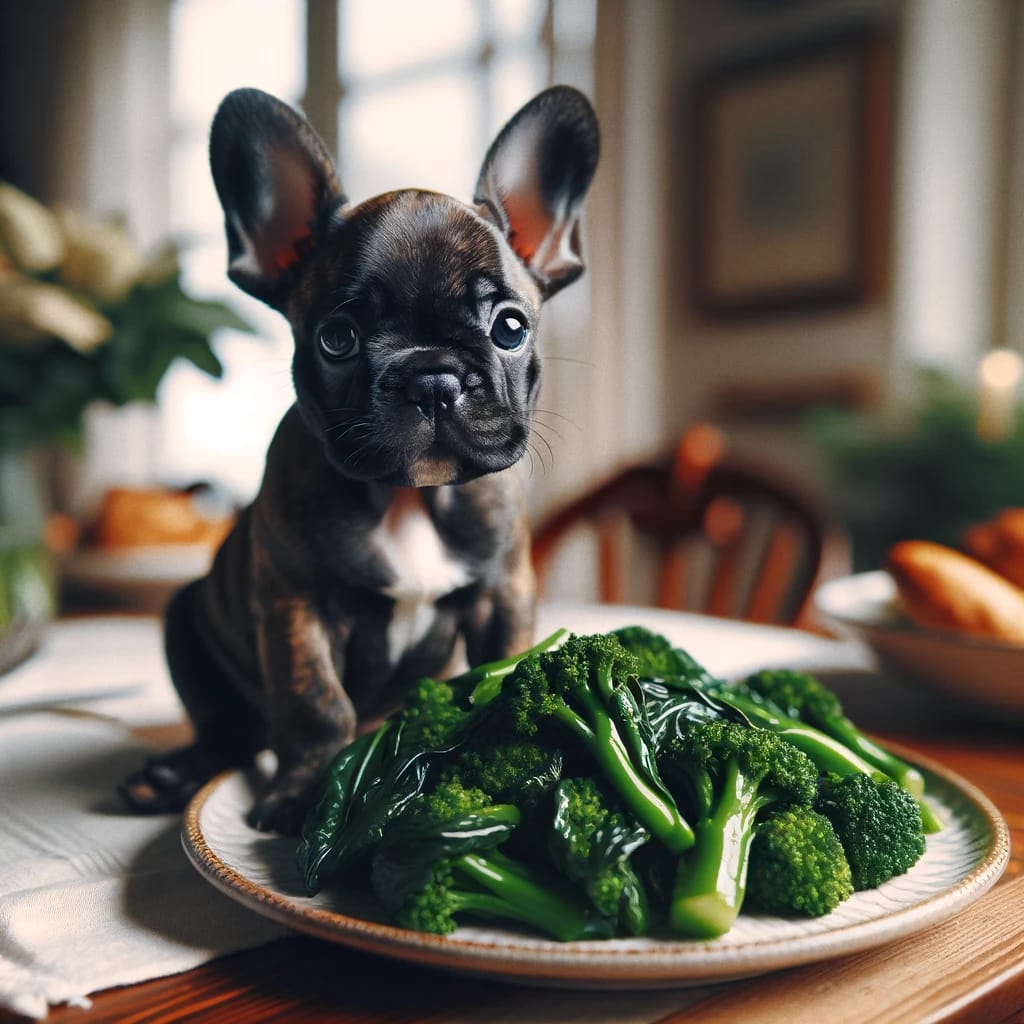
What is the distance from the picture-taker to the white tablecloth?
1.38 feet

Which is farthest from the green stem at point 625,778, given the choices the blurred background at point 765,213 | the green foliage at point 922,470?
the green foliage at point 922,470

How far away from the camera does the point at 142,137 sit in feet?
16.1

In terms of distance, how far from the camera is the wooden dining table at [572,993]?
15.2 inches

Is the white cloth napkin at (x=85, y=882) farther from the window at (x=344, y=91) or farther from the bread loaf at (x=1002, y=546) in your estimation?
the window at (x=344, y=91)

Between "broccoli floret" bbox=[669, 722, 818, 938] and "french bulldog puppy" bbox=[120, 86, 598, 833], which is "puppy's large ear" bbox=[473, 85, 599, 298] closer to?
"french bulldog puppy" bbox=[120, 86, 598, 833]

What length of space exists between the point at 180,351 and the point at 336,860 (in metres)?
0.87

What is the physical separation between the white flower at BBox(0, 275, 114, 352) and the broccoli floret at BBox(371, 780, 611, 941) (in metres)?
0.87

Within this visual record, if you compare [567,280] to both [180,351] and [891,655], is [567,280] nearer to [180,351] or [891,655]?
[891,655]

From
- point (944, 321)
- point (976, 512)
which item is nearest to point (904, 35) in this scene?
point (944, 321)

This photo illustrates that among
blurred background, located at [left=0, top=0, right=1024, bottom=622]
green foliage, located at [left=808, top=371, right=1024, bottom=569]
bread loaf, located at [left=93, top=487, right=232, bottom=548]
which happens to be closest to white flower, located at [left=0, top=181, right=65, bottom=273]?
bread loaf, located at [left=93, top=487, right=232, bottom=548]

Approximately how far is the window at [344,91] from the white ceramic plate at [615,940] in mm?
2413

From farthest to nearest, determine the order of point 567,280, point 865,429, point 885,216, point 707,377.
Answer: point 707,377
point 885,216
point 865,429
point 567,280

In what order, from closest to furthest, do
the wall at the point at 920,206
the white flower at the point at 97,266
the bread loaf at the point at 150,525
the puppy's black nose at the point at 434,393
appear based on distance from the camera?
the puppy's black nose at the point at 434,393
the white flower at the point at 97,266
the bread loaf at the point at 150,525
the wall at the point at 920,206

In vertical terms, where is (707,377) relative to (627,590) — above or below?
above
